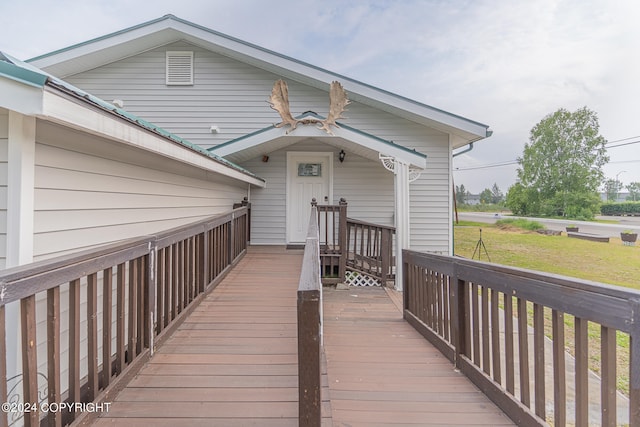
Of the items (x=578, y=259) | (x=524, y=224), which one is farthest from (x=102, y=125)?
(x=524, y=224)

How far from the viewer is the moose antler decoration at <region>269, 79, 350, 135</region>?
5.56m

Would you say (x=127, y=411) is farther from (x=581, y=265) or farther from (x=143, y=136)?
(x=581, y=265)

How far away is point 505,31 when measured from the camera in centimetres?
1153

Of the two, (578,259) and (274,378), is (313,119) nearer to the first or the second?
(274,378)

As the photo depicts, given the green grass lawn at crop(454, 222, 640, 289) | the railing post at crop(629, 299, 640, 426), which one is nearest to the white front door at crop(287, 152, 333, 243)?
the railing post at crop(629, 299, 640, 426)

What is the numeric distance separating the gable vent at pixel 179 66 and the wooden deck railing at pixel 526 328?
6.58m

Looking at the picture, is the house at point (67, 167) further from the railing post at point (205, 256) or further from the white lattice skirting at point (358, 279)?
the white lattice skirting at point (358, 279)

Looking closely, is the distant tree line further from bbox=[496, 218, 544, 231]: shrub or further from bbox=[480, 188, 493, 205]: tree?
bbox=[496, 218, 544, 231]: shrub

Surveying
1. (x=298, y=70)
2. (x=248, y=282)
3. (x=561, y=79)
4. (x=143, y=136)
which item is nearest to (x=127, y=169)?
(x=143, y=136)

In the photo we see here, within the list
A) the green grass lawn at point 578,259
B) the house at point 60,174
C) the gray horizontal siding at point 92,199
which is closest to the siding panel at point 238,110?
the gray horizontal siding at point 92,199

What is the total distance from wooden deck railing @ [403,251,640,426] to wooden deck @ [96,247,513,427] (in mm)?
182

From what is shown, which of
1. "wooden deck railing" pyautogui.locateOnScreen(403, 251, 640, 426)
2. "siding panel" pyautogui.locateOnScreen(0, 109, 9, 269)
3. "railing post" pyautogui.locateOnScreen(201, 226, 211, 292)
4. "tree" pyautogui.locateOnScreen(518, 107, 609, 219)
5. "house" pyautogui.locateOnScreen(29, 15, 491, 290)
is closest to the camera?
"wooden deck railing" pyautogui.locateOnScreen(403, 251, 640, 426)

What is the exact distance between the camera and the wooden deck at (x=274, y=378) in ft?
5.55

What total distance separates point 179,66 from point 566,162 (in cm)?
3058
